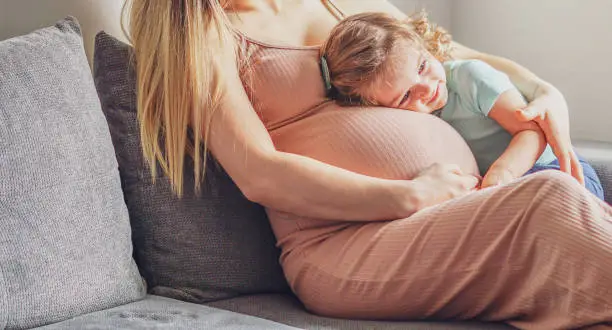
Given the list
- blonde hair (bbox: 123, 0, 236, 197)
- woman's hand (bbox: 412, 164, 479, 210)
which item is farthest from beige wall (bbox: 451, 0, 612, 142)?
blonde hair (bbox: 123, 0, 236, 197)

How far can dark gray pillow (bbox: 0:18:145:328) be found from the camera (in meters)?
1.15

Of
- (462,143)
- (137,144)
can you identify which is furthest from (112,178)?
(462,143)

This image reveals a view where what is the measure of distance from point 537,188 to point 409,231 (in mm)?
216

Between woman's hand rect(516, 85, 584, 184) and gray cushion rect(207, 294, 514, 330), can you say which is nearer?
gray cushion rect(207, 294, 514, 330)

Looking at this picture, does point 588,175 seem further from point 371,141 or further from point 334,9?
point 334,9

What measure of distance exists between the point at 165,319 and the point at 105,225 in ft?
0.63

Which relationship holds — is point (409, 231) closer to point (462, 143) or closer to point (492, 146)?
point (462, 143)

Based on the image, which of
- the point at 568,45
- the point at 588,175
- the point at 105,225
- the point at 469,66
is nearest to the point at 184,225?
the point at 105,225

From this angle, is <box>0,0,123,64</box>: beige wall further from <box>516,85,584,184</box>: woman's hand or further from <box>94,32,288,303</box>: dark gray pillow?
<box>516,85,584,184</box>: woman's hand

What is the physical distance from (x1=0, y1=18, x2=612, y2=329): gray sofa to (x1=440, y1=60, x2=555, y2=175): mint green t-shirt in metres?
0.45

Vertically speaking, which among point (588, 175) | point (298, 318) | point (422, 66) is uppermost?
point (422, 66)

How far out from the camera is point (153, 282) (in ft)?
4.61

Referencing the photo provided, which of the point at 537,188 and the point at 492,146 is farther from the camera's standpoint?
the point at 492,146

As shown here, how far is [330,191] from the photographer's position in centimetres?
134
